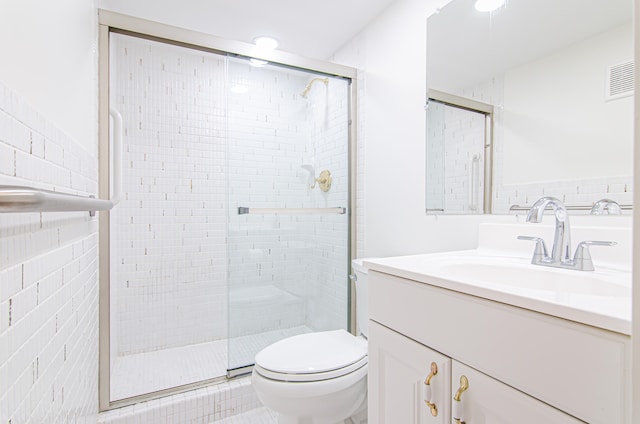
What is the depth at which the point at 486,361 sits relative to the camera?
0.66 m

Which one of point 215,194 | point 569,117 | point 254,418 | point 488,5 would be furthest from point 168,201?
point 569,117

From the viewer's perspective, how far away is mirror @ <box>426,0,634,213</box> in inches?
36.9

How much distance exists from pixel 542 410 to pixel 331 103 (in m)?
1.99

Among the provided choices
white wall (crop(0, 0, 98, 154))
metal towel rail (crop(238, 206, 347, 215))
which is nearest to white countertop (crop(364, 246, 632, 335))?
white wall (crop(0, 0, 98, 154))

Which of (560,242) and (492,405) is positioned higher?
(560,242)

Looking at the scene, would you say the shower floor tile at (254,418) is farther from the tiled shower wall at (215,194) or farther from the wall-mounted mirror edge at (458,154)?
the wall-mounted mirror edge at (458,154)

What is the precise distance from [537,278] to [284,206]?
4.66 ft

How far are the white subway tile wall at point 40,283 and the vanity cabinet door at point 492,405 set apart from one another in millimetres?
805

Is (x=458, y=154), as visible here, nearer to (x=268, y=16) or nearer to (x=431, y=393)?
(x=431, y=393)

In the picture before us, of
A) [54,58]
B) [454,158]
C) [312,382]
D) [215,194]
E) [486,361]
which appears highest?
[54,58]

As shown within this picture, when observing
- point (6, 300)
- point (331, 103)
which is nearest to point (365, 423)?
point (6, 300)

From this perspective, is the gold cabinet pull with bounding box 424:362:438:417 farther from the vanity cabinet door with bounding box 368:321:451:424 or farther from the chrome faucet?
the chrome faucet

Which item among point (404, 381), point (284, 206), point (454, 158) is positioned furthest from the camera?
point (284, 206)

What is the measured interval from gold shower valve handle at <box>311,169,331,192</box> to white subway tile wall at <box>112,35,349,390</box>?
0.04 meters
